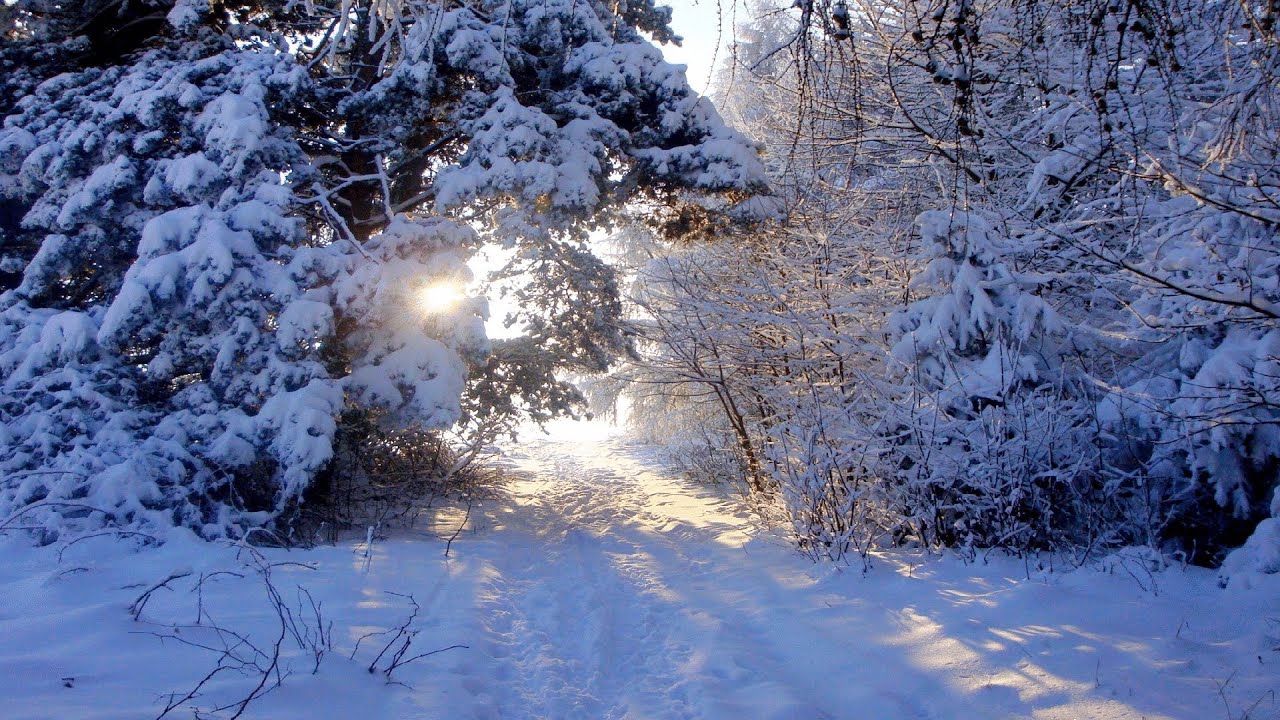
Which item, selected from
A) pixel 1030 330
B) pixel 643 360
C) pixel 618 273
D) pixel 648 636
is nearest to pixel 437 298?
pixel 643 360

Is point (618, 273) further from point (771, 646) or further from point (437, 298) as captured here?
point (771, 646)

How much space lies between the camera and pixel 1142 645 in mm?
3750

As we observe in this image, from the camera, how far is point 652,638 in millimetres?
4984

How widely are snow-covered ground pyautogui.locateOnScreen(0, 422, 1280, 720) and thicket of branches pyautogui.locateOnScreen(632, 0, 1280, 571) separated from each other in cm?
69

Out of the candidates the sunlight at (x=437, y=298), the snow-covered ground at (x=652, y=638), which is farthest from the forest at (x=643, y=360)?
the sunlight at (x=437, y=298)

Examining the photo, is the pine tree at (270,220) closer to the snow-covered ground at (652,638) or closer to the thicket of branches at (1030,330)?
the snow-covered ground at (652,638)

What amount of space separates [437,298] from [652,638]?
17.6 ft

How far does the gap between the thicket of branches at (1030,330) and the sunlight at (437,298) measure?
8.25 feet

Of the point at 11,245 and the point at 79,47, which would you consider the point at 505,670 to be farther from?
the point at 79,47

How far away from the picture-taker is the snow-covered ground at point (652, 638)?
10.9ft

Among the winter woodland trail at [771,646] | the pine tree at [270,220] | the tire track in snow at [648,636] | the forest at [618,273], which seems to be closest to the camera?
the winter woodland trail at [771,646]

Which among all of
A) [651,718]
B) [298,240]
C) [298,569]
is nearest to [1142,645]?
[651,718]

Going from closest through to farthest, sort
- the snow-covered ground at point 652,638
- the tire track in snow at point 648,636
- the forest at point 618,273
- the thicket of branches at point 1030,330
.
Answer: the snow-covered ground at point 652,638
the tire track in snow at point 648,636
the thicket of branches at point 1030,330
the forest at point 618,273

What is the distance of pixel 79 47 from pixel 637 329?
331 inches
